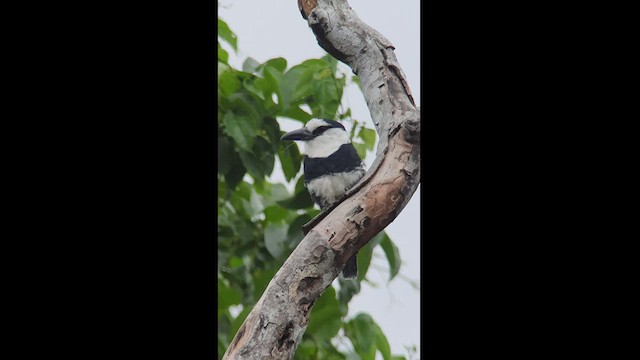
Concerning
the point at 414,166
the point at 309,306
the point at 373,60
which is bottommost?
the point at 309,306

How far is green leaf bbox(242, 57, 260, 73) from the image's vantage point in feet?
7.03

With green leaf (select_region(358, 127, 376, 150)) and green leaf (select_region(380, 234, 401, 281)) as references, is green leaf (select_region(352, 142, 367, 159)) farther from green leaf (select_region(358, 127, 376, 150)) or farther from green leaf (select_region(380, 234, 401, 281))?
green leaf (select_region(380, 234, 401, 281))

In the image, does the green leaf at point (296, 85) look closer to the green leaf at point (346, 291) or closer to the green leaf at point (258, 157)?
the green leaf at point (258, 157)

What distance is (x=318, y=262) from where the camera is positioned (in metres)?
1.74

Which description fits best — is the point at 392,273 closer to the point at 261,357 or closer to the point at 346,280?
the point at 346,280

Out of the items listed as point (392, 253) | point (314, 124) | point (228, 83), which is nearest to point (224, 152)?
point (228, 83)

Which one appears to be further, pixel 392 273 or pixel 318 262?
pixel 392 273

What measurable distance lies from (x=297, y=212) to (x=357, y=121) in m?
0.28

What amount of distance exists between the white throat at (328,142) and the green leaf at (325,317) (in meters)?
0.28

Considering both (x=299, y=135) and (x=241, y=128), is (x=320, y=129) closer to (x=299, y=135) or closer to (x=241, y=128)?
(x=299, y=135)

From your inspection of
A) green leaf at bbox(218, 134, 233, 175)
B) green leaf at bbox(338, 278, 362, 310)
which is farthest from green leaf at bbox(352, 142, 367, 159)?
green leaf at bbox(218, 134, 233, 175)

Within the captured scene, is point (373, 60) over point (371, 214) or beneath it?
over

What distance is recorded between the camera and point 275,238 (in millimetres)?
2090
